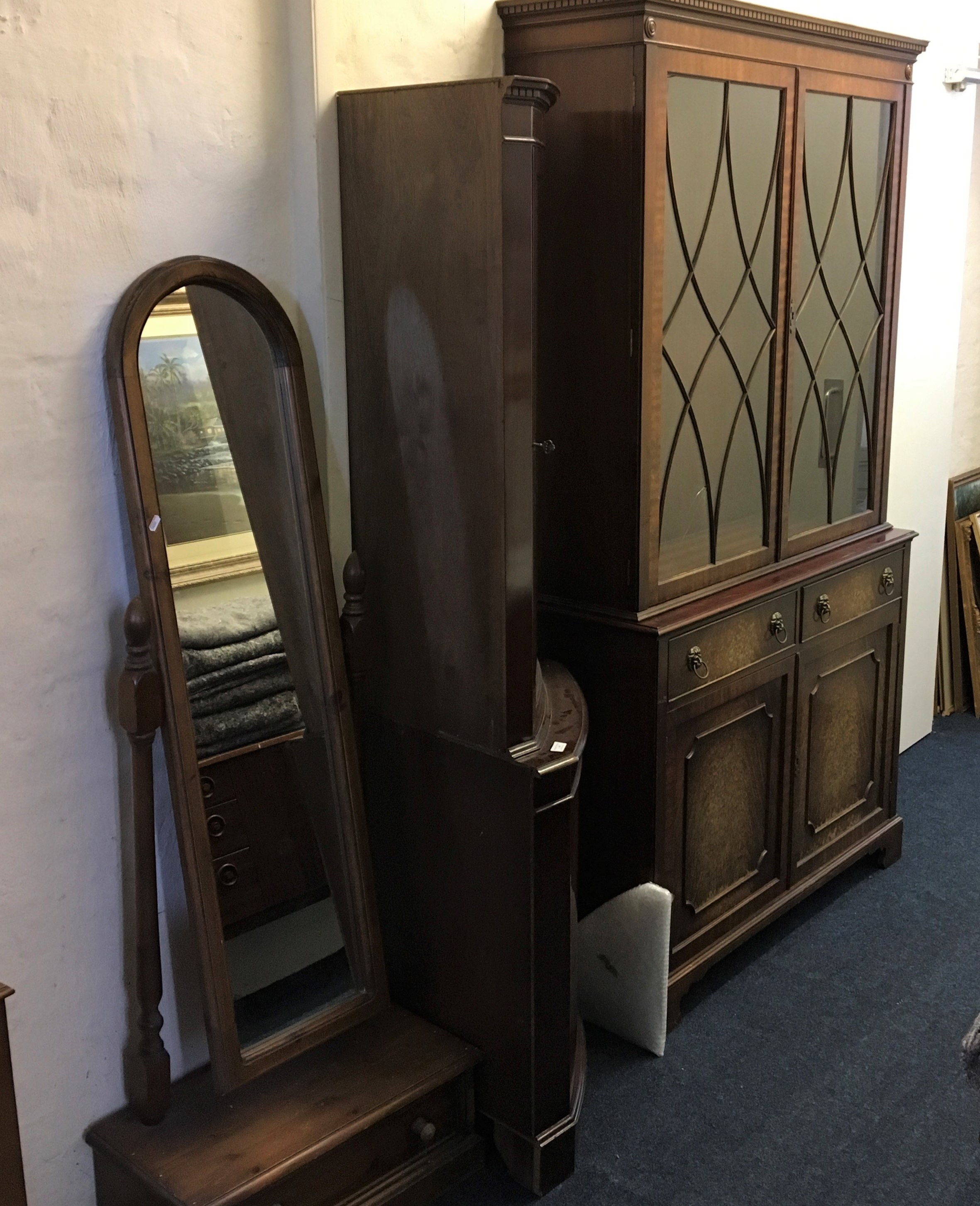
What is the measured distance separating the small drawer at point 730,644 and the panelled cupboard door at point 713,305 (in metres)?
0.09

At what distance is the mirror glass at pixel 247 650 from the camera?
70.2 inches

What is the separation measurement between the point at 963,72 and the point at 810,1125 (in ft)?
8.95

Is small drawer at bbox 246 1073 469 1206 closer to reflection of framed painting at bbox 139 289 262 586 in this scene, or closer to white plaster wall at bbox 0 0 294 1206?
white plaster wall at bbox 0 0 294 1206

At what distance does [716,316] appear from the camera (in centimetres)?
230

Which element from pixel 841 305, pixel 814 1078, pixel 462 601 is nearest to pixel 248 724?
pixel 462 601

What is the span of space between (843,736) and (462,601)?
134 centimetres

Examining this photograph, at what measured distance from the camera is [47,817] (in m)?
1.74

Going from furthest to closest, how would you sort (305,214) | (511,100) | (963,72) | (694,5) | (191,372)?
(963,72) < (694,5) < (305,214) < (191,372) < (511,100)

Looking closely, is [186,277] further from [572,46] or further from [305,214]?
[572,46]

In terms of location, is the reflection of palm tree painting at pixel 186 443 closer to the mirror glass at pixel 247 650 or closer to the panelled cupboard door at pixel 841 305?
the mirror glass at pixel 247 650

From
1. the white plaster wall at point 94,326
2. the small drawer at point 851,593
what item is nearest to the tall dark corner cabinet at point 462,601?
the white plaster wall at point 94,326

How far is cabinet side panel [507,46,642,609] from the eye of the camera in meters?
2.07

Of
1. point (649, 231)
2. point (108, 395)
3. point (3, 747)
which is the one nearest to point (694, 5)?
point (649, 231)

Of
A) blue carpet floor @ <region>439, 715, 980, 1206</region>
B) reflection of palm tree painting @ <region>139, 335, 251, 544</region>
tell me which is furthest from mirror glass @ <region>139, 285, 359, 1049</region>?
blue carpet floor @ <region>439, 715, 980, 1206</region>
